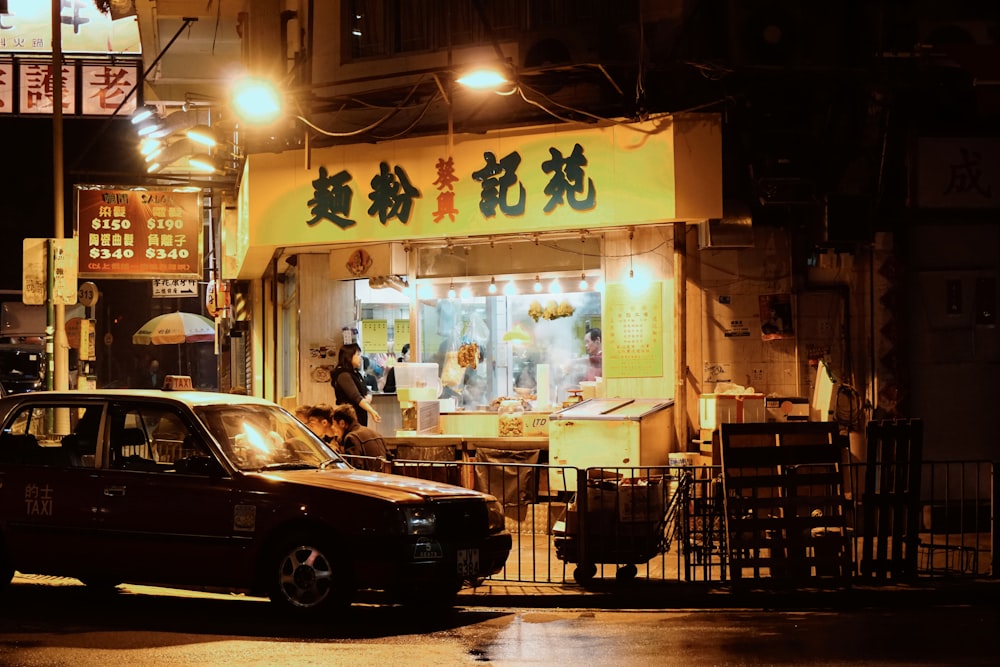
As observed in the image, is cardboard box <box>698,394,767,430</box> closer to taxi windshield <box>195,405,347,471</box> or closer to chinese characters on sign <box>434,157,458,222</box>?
chinese characters on sign <box>434,157,458,222</box>

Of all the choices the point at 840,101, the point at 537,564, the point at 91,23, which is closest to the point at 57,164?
the point at 537,564

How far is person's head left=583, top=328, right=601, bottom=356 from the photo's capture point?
586 inches

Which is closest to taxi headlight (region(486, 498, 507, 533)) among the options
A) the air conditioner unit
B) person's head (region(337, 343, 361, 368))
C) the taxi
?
the taxi

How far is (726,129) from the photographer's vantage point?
13742 mm

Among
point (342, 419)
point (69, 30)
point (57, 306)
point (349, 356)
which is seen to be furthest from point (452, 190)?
point (69, 30)

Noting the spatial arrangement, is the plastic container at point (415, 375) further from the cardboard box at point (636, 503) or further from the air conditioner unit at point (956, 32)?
the air conditioner unit at point (956, 32)

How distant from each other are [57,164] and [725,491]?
11588mm

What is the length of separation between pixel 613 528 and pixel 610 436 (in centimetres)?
287

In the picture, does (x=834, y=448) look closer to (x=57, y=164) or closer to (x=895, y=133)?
(x=895, y=133)

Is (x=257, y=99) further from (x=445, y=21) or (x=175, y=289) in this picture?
(x=175, y=289)

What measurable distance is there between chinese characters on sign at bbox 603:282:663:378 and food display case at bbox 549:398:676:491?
53 centimetres

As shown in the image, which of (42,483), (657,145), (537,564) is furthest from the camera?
(657,145)

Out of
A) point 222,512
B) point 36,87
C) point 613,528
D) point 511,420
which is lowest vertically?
point 613,528

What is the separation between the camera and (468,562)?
8.97m
